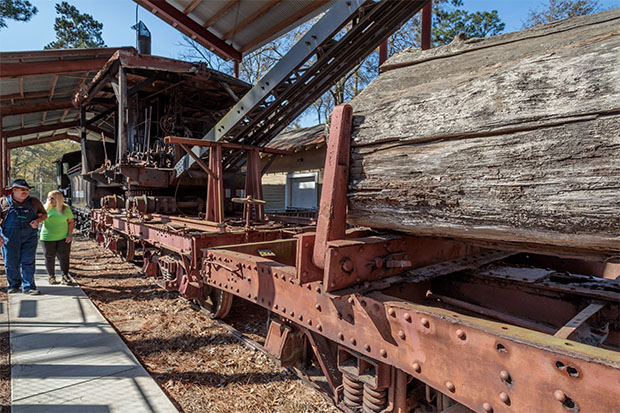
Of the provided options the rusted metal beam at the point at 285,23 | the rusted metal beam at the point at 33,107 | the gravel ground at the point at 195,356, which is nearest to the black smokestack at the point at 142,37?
the rusted metal beam at the point at 285,23

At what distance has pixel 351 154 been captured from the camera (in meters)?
2.06

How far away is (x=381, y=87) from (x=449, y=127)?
699 mm

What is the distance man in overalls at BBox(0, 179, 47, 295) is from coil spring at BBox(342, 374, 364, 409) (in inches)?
213

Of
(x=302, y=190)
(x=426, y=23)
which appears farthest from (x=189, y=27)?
(x=302, y=190)

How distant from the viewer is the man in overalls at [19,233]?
526 cm

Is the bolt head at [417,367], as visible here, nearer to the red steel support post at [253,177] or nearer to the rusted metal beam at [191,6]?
the red steel support post at [253,177]

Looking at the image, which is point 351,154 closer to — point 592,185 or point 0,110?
point 592,185

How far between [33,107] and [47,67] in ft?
18.3

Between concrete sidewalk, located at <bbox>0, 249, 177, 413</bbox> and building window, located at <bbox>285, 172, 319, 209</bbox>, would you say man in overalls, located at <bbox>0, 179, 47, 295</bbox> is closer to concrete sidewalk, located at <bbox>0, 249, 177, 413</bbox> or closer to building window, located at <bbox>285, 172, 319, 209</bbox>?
concrete sidewalk, located at <bbox>0, 249, 177, 413</bbox>

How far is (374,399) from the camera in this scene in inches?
84.7

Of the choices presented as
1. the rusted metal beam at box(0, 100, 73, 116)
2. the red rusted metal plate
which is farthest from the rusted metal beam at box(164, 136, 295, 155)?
the rusted metal beam at box(0, 100, 73, 116)

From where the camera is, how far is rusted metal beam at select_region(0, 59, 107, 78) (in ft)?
26.5

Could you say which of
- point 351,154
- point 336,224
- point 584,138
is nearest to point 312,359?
point 336,224

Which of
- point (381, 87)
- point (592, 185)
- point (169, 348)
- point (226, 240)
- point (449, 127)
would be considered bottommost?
point (169, 348)
